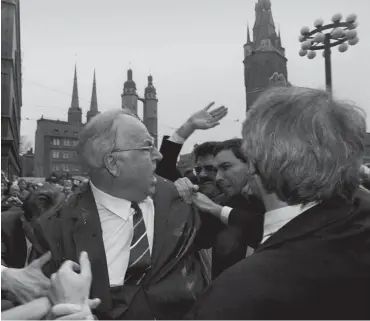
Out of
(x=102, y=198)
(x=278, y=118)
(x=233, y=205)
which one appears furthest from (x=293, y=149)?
(x=233, y=205)

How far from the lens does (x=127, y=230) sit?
6.11 ft

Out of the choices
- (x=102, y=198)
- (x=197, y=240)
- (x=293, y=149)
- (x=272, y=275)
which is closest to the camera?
(x=272, y=275)

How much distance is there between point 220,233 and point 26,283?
1.18m

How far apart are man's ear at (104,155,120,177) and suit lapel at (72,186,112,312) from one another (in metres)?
0.18

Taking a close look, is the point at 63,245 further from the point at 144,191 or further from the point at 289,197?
the point at 289,197

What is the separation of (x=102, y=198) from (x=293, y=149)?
38.9 inches

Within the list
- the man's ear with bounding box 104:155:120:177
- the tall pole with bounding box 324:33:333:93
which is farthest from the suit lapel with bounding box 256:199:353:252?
the tall pole with bounding box 324:33:333:93

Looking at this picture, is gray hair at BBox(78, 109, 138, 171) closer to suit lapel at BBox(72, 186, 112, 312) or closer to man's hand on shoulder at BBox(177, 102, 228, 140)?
suit lapel at BBox(72, 186, 112, 312)

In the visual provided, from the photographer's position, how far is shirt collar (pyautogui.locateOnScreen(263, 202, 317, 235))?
126 centimetres

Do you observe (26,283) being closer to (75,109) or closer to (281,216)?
(281,216)

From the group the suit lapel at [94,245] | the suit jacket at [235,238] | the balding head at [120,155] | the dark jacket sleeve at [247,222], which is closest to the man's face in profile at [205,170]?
the suit jacket at [235,238]

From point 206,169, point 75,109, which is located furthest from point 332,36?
point 75,109

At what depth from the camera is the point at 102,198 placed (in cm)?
191

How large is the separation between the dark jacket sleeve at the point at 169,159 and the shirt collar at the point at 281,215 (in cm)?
126
